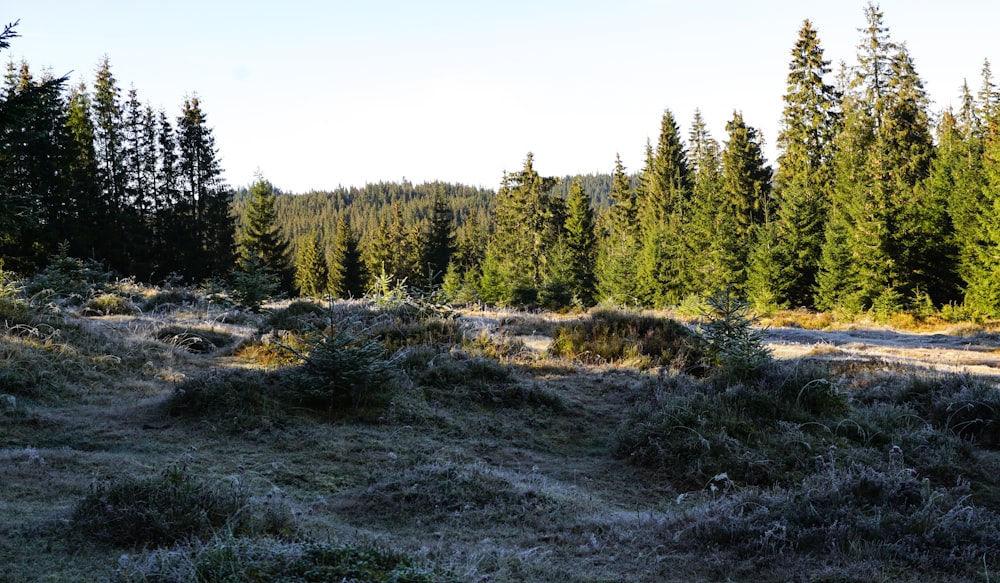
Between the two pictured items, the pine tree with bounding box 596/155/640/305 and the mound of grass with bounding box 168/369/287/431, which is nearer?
the mound of grass with bounding box 168/369/287/431

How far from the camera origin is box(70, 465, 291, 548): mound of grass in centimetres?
336

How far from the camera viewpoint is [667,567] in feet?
11.2

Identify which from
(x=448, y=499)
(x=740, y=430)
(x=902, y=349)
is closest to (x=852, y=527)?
(x=448, y=499)

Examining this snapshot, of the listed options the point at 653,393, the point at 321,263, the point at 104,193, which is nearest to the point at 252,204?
the point at 104,193

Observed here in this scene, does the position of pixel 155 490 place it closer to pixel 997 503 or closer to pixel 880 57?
pixel 997 503

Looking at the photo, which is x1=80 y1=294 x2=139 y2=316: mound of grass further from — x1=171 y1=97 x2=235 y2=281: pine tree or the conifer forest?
x1=171 y1=97 x2=235 y2=281: pine tree

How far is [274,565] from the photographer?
2.68 m

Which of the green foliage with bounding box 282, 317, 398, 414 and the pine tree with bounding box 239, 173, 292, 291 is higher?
the pine tree with bounding box 239, 173, 292, 291

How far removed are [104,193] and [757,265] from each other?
36.3 metres

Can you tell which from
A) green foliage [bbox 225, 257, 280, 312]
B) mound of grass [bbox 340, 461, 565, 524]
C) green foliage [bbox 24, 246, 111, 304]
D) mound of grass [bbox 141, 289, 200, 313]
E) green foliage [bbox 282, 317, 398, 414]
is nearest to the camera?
mound of grass [bbox 340, 461, 565, 524]

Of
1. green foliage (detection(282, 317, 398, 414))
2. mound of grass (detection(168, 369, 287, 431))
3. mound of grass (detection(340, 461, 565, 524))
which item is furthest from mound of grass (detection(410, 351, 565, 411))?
mound of grass (detection(340, 461, 565, 524))

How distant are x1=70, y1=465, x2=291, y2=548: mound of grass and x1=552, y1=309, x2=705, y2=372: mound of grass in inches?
297

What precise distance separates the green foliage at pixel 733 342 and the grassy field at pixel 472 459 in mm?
78

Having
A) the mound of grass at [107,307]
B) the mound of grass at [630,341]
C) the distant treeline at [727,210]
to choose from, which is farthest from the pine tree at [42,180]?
the mound of grass at [630,341]
